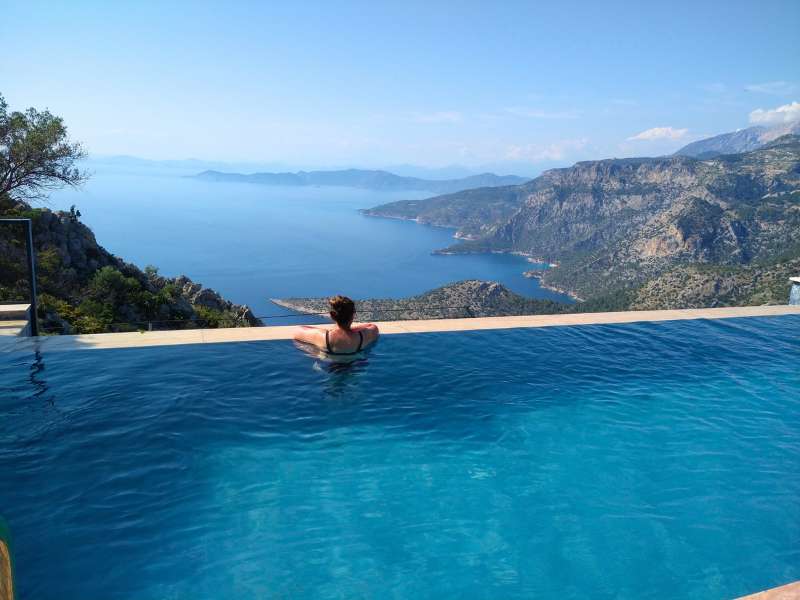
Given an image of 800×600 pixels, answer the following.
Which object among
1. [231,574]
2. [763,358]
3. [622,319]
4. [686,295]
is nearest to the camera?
[231,574]

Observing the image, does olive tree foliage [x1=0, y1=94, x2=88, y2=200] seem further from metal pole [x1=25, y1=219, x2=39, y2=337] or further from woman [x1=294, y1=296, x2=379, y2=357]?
woman [x1=294, y1=296, x2=379, y2=357]

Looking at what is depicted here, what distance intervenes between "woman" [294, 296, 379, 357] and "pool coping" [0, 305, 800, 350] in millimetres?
1059

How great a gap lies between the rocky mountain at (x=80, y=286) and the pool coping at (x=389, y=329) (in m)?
1.92

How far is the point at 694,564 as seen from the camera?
17.8 feet

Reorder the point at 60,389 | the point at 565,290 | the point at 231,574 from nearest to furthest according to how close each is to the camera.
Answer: the point at 231,574 → the point at 60,389 → the point at 565,290

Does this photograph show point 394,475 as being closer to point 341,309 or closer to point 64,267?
point 341,309

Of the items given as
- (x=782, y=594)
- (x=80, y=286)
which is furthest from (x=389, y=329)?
(x=80, y=286)

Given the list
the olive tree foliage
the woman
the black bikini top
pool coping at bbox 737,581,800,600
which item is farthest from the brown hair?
the olive tree foliage

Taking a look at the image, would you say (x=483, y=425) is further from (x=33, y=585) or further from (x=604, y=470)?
(x=33, y=585)

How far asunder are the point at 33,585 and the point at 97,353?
570 cm

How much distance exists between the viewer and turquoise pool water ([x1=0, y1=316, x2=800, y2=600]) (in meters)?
5.18

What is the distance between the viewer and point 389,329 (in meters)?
12.0

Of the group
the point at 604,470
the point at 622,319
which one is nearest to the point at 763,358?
the point at 622,319

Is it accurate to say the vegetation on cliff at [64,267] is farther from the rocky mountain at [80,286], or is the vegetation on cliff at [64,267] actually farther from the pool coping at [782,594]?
the pool coping at [782,594]
